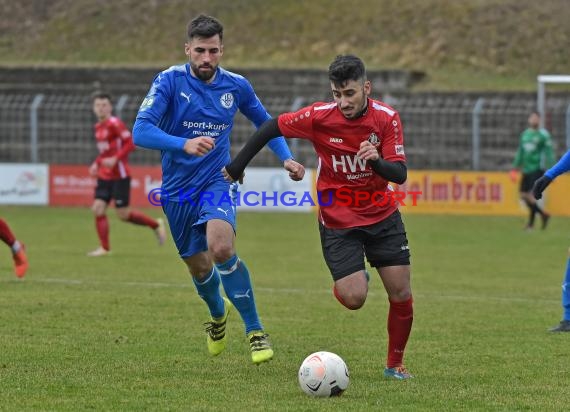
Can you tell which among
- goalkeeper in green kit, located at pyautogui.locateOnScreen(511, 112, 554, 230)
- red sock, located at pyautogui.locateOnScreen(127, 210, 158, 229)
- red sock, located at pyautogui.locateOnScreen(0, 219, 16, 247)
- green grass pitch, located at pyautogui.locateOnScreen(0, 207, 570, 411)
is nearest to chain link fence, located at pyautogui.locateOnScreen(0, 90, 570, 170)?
goalkeeper in green kit, located at pyautogui.locateOnScreen(511, 112, 554, 230)

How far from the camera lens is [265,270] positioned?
1588cm

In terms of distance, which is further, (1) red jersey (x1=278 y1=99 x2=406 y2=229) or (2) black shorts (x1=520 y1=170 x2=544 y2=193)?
(2) black shorts (x1=520 y1=170 x2=544 y2=193)

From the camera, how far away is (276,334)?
999 cm

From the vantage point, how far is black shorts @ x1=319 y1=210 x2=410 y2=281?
7715 mm

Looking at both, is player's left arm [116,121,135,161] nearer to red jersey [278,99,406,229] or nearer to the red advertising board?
red jersey [278,99,406,229]

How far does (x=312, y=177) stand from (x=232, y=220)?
1711 centimetres

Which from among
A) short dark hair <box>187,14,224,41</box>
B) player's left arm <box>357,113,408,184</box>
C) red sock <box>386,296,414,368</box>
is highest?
short dark hair <box>187,14,224,41</box>

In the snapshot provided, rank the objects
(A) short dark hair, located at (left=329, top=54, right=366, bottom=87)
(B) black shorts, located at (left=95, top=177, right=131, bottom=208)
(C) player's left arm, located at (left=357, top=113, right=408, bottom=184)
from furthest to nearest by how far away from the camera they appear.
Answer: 1. (B) black shorts, located at (left=95, top=177, right=131, bottom=208)
2. (A) short dark hair, located at (left=329, top=54, right=366, bottom=87)
3. (C) player's left arm, located at (left=357, top=113, right=408, bottom=184)

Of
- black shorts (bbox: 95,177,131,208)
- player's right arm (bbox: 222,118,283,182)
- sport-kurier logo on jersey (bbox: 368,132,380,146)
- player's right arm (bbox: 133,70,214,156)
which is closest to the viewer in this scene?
sport-kurier logo on jersey (bbox: 368,132,380,146)

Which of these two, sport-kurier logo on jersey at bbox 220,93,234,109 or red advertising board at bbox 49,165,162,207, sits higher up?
sport-kurier logo on jersey at bbox 220,93,234,109

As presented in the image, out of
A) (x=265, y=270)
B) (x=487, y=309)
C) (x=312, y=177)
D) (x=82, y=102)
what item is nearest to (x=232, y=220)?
(x=487, y=309)

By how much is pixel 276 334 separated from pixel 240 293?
5.77 ft

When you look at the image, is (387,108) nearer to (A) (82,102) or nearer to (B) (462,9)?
(A) (82,102)

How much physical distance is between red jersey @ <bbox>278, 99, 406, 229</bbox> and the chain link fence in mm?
18615
